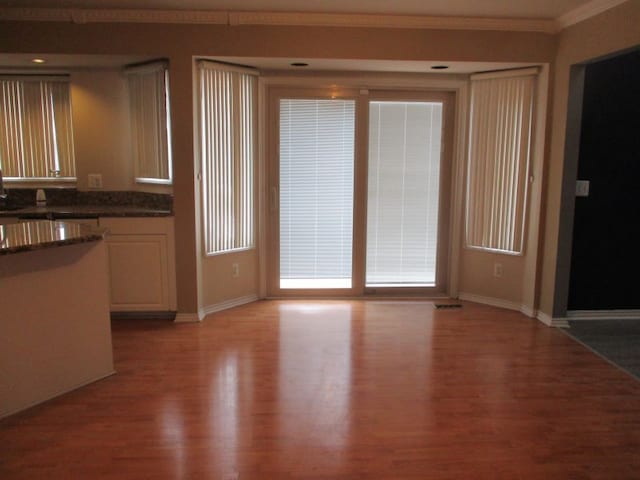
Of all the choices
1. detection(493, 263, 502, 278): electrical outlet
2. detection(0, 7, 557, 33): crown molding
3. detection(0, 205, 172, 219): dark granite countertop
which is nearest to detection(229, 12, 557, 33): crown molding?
detection(0, 7, 557, 33): crown molding

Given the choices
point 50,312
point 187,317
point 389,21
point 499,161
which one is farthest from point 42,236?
point 499,161

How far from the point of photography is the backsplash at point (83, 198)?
4.55 metres

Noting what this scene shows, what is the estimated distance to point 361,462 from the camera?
2283 mm

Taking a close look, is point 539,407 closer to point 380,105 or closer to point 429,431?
point 429,431

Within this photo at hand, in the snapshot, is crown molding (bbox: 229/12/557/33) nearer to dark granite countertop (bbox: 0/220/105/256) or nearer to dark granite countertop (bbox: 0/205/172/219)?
dark granite countertop (bbox: 0/205/172/219)

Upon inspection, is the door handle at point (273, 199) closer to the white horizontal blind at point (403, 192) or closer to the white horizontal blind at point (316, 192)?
the white horizontal blind at point (316, 192)

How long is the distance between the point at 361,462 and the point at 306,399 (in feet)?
2.18

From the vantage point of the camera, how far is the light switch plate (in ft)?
13.9

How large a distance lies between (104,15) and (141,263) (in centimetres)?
198

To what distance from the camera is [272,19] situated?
3945 millimetres

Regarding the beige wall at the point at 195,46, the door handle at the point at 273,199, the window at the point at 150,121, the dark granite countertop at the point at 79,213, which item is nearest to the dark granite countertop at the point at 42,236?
the dark granite countertop at the point at 79,213

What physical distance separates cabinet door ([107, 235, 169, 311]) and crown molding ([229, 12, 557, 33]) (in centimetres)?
195

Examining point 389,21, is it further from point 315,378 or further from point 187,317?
point 187,317

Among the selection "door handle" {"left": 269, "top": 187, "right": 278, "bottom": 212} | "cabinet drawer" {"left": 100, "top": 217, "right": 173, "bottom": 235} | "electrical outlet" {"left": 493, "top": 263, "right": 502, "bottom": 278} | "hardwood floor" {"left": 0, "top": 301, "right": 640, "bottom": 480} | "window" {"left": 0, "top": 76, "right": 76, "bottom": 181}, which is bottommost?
"hardwood floor" {"left": 0, "top": 301, "right": 640, "bottom": 480}
